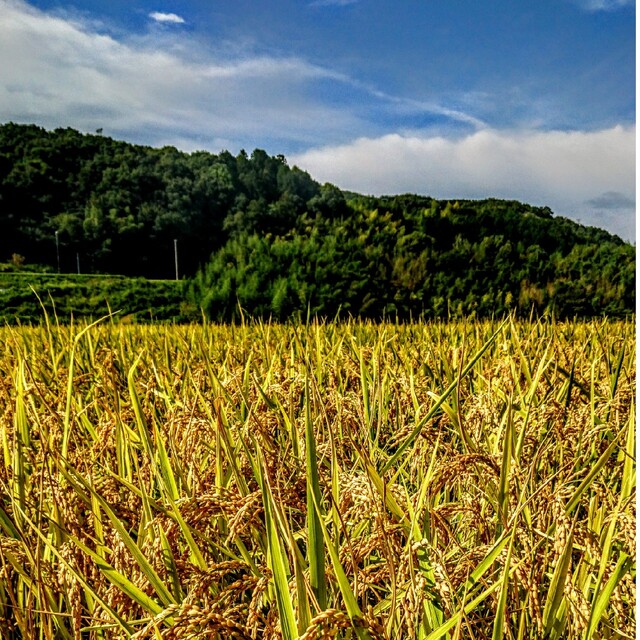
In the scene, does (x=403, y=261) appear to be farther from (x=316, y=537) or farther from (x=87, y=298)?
(x=87, y=298)

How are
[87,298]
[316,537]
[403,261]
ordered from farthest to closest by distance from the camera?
[87,298] → [403,261] → [316,537]

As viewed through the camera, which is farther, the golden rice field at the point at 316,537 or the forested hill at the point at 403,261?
the forested hill at the point at 403,261

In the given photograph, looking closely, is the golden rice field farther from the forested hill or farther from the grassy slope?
the grassy slope

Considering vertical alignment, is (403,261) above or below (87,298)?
above

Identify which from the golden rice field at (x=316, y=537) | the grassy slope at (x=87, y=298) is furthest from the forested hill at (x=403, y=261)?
the grassy slope at (x=87, y=298)

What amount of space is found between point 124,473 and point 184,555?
278 millimetres

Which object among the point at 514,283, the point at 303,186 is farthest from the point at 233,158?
the point at 514,283

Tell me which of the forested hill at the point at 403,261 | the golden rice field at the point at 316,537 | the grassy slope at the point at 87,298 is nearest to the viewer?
the golden rice field at the point at 316,537

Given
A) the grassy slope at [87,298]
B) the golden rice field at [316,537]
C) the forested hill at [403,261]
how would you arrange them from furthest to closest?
the grassy slope at [87,298] < the forested hill at [403,261] < the golden rice field at [316,537]

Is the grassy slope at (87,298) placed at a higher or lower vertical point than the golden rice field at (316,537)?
higher

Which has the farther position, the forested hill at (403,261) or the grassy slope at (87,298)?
the grassy slope at (87,298)

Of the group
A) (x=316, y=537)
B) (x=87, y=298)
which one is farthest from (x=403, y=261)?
(x=87, y=298)

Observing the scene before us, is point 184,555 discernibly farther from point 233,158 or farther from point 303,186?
point 233,158

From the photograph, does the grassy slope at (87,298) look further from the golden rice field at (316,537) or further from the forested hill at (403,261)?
the golden rice field at (316,537)
